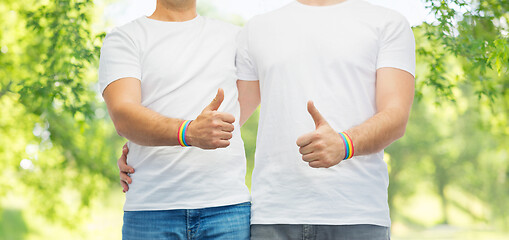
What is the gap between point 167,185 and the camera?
214 cm

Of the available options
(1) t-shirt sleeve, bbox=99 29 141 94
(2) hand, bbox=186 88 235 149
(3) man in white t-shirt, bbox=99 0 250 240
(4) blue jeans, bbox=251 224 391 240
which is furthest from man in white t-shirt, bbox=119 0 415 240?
(1) t-shirt sleeve, bbox=99 29 141 94

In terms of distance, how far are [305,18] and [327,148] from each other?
0.64m

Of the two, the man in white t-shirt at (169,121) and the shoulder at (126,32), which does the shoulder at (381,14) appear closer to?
the man in white t-shirt at (169,121)

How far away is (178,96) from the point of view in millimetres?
2184

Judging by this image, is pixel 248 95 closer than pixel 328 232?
No

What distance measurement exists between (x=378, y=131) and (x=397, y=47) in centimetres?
Result: 35

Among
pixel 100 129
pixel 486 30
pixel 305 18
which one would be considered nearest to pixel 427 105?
pixel 100 129

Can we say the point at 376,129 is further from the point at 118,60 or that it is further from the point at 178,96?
the point at 118,60

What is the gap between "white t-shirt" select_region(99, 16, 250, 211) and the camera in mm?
2135

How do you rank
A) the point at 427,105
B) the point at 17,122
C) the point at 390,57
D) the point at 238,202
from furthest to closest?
the point at 427,105
the point at 17,122
the point at 238,202
the point at 390,57

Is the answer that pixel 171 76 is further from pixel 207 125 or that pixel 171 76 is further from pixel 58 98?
pixel 58 98

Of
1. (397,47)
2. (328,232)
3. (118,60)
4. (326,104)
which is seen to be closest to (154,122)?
(118,60)

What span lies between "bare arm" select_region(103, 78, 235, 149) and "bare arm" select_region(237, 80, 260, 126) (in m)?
0.43

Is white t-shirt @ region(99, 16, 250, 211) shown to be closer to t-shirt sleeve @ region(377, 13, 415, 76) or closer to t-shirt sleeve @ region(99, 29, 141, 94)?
t-shirt sleeve @ region(99, 29, 141, 94)
